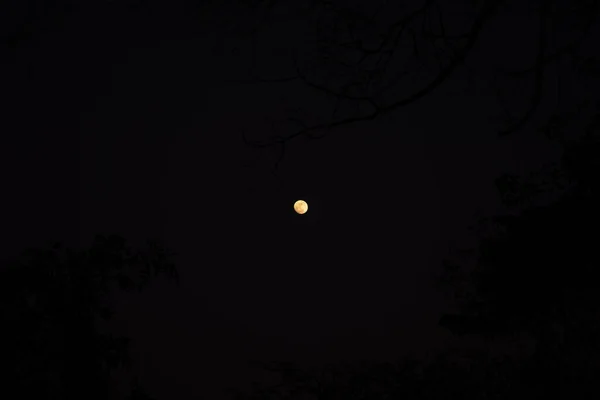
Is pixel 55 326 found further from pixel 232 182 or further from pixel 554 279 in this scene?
pixel 232 182

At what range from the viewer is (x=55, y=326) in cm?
214

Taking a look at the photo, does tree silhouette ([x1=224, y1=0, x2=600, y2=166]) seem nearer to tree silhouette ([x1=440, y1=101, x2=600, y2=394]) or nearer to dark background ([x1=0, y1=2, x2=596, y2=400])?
dark background ([x1=0, y1=2, x2=596, y2=400])

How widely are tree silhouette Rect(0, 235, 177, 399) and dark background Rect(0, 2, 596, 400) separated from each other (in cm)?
163

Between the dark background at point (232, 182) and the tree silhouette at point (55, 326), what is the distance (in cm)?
163

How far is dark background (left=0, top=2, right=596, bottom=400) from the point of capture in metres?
3.84

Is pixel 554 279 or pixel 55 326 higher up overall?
pixel 554 279

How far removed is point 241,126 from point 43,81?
3.79 ft

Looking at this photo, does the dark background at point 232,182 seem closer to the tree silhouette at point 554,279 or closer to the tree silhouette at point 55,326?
the tree silhouette at point 554,279

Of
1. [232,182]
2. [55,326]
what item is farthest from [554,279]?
[232,182]

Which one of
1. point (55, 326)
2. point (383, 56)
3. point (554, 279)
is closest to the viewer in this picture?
point (55, 326)

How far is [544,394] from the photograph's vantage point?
2773mm

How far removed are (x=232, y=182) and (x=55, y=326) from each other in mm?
1983

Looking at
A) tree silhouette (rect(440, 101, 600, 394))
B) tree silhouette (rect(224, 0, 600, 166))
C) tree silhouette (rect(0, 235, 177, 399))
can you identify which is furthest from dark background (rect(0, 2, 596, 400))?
tree silhouette (rect(0, 235, 177, 399))

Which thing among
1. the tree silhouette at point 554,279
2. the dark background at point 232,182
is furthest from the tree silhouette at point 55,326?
the dark background at point 232,182
